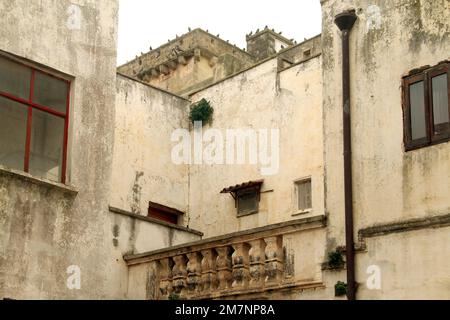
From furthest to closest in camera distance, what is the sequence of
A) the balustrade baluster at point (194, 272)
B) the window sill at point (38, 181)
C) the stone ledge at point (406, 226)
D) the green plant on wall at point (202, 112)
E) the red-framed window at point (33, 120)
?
the green plant on wall at point (202, 112), the red-framed window at point (33, 120), the balustrade baluster at point (194, 272), the window sill at point (38, 181), the stone ledge at point (406, 226)

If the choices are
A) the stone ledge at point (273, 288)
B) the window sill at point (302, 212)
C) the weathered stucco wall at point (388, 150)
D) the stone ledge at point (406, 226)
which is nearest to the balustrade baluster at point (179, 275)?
the stone ledge at point (273, 288)

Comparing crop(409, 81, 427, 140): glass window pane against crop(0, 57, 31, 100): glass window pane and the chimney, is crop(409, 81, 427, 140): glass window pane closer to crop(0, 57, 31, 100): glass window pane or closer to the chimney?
crop(0, 57, 31, 100): glass window pane

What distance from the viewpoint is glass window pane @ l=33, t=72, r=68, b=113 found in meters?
18.4

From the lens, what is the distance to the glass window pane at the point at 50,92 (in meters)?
18.4

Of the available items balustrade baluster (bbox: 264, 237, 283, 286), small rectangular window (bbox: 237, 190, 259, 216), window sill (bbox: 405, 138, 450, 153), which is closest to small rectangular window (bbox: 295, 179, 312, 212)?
small rectangular window (bbox: 237, 190, 259, 216)

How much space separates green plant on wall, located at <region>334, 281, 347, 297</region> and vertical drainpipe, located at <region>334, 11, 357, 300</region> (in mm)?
93

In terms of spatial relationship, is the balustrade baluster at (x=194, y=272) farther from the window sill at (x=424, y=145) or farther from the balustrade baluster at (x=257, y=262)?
the window sill at (x=424, y=145)

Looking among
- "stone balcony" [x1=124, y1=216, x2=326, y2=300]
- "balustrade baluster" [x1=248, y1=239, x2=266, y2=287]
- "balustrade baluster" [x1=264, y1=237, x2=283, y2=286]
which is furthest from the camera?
"balustrade baluster" [x1=248, y1=239, x2=266, y2=287]

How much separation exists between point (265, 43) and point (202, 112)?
7133 mm

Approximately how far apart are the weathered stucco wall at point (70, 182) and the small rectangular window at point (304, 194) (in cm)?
627

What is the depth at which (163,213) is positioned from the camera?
25.7 metres

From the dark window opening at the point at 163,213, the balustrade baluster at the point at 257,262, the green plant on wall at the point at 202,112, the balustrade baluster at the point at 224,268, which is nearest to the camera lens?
the balustrade baluster at the point at 257,262

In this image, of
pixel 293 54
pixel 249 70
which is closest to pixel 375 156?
pixel 249 70

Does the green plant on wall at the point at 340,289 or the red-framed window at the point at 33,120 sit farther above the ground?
the red-framed window at the point at 33,120
